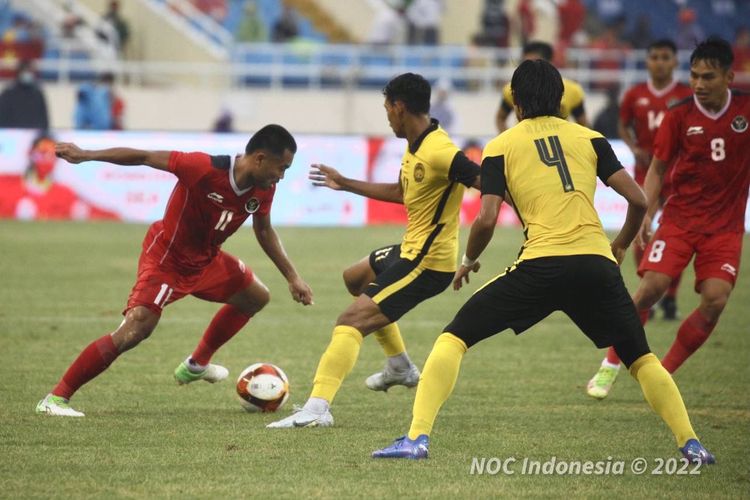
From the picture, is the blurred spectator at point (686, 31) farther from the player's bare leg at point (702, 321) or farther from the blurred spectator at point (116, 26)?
the player's bare leg at point (702, 321)

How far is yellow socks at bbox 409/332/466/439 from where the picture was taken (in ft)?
22.1

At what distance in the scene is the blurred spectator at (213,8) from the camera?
31.9m

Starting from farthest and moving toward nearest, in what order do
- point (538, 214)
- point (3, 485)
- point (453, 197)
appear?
point (453, 197)
point (538, 214)
point (3, 485)

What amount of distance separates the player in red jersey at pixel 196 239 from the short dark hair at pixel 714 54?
279 centimetres

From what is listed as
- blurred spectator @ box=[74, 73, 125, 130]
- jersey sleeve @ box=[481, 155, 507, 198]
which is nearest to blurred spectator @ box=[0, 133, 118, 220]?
blurred spectator @ box=[74, 73, 125, 130]

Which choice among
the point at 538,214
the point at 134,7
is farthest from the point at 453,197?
the point at 134,7

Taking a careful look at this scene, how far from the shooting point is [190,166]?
8.07m

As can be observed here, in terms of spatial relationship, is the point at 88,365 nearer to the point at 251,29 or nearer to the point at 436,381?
the point at 436,381

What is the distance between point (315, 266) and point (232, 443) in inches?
379

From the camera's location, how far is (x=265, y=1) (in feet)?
107

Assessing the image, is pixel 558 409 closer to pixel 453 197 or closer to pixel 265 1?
pixel 453 197

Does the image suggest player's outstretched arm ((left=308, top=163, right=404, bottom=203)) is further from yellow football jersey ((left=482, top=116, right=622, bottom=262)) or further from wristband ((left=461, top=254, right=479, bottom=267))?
yellow football jersey ((left=482, top=116, right=622, bottom=262))

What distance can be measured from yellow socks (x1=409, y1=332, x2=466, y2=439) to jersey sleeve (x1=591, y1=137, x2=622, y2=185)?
1.16m

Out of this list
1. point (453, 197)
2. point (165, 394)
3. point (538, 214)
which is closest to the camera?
point (538, 214)
